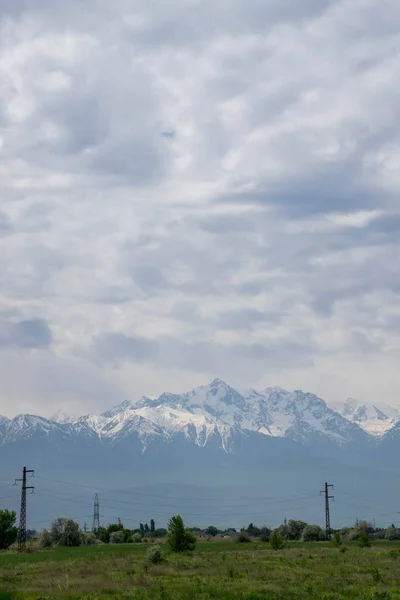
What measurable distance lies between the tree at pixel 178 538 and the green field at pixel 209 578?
13.4 meters

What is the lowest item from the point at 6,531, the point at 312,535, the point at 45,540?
the point at 312,535

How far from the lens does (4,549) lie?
351 feet

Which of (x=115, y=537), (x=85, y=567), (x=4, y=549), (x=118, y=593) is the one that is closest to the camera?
(x=118, y=593)

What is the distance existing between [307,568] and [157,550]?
1257cm

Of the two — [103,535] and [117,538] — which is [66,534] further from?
[103,535]

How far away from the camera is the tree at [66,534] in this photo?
107500 millimetres

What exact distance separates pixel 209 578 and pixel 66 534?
211 ft

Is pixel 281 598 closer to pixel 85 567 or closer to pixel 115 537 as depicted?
pixel 85 567

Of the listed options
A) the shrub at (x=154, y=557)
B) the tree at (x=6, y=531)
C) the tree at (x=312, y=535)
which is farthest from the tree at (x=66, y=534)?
the shrub at (x=154, y=557)

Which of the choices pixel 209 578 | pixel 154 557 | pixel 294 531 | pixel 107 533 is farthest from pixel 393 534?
pixel 209 578

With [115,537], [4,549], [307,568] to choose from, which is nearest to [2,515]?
[4,549]

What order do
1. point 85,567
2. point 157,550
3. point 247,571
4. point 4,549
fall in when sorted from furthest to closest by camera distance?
1. point 4,549
2. point 157,550
3. point 85,567
4. point 247,571

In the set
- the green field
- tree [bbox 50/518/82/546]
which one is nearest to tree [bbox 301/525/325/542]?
tree [bbox 50/518/82/546]

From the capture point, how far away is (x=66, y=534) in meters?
108
